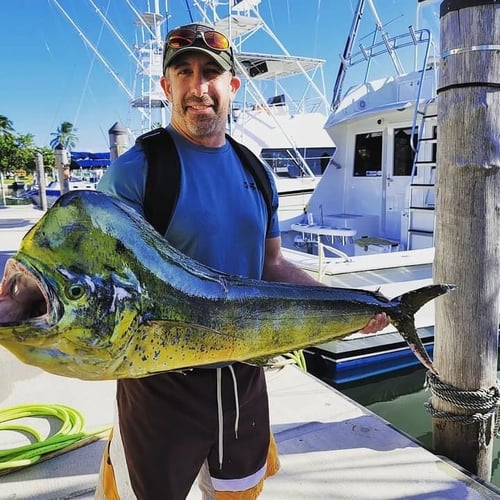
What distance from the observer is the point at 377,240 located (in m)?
7.40

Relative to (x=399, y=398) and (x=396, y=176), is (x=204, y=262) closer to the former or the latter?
(x=399, y=398)

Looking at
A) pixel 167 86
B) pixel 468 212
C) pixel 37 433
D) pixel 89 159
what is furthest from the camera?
pixel 89 159

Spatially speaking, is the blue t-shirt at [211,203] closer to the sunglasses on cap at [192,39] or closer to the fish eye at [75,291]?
the sunglasses on cap at [192,39]

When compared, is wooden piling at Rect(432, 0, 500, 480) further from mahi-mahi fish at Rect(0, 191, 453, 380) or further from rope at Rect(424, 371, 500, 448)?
mahi-mahi fish at Rect(0, 191, 453, 380)

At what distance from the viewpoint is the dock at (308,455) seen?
238 centimetres

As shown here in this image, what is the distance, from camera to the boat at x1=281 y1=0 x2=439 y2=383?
515cm

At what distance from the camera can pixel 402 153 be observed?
794cm

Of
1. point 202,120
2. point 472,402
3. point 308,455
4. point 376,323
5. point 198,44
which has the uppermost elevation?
point 198,44

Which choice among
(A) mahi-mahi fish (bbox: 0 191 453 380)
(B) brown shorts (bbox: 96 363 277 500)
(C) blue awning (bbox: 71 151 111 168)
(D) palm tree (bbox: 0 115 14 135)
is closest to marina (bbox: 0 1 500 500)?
(B) brown shorts (bbox: 96 363 277 500)

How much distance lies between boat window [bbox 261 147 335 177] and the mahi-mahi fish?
9.58m

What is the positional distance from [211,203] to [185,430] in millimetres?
732

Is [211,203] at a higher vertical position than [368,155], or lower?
lower

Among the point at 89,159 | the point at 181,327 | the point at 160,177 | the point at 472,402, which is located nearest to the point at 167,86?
the point at 160,177

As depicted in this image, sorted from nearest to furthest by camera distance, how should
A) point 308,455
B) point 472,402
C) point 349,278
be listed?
point 472,402
point 308,455
point 349,278
